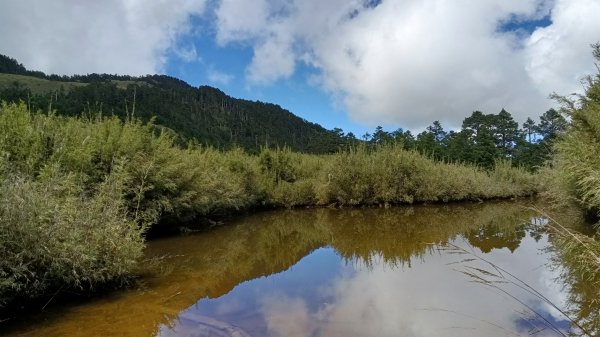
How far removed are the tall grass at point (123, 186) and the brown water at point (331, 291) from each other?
28.8 inches

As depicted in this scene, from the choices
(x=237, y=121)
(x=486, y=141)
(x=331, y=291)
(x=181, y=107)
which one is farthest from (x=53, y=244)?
(x=237, y=121)

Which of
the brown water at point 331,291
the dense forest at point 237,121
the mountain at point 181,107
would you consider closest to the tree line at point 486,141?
the dense forest at point 237,121

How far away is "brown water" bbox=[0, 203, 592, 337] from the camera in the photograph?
486 cm

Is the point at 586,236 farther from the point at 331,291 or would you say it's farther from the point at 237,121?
the point at 237,121

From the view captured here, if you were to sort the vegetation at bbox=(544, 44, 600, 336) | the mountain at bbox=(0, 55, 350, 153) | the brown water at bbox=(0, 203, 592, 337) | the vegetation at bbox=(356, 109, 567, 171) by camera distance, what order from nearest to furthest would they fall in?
the vegetation at bbox=(544, 44, 600, 336)
the brown water at bbox=(0, 203, 592, 337)
the vegetation at bbox=(356, 109, 567, 171)
the mountain at bbox=(0, 55, 350, 153)

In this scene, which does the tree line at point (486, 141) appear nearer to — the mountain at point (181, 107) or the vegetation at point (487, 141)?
the vegetation at point (487, 141)

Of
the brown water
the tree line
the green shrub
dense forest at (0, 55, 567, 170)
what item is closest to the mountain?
dense forest at (0, 55, 567, 170)

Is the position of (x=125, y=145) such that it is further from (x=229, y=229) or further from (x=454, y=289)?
(x=454, y=289)

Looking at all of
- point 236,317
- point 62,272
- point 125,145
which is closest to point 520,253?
point 236,317

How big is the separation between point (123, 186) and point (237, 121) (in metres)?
119

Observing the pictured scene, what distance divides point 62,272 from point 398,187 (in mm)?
19015

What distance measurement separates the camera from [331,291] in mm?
6703

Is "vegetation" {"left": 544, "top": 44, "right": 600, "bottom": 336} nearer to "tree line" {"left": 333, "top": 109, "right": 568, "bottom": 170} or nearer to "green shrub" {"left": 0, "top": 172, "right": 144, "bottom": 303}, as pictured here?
"green shrub" {"left": 0, "top": 172, "right": 144, "bottom": 303}

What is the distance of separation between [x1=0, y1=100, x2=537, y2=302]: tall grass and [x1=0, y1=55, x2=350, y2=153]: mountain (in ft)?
121
